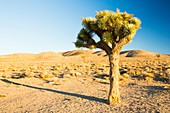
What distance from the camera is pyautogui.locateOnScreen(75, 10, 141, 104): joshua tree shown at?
10.5 m

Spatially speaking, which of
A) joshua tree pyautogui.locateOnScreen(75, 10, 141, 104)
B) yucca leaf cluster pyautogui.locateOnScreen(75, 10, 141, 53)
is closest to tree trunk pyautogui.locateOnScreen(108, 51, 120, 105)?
joshua tree pyautogui.locateOnScreen(75, 10, 141, 104)

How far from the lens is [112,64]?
11.2 m

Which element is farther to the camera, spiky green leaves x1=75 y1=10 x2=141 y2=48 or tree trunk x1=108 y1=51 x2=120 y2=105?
tree trunk x1=108 y1=51 x2=120 y2=105

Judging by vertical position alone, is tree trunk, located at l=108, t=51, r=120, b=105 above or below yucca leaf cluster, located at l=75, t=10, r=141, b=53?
below

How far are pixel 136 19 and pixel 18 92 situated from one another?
980 cm

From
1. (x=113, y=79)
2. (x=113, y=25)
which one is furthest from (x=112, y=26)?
(x=113, y=79)

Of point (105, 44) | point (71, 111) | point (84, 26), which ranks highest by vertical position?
point (84, 26)

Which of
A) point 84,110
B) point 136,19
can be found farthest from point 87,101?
point 136,19

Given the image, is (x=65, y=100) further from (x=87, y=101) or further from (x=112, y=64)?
(x=112, y=64)

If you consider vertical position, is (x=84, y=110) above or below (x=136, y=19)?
below

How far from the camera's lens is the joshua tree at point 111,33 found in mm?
10508

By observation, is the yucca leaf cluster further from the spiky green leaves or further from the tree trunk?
the tree trunk

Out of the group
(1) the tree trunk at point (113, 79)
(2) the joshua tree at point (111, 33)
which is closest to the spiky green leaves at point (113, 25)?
(2) the joshua tree at point (111, 33)

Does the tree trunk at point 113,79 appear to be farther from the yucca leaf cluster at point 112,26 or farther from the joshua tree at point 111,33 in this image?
A: the yucca leaf cluster at point 112,26
